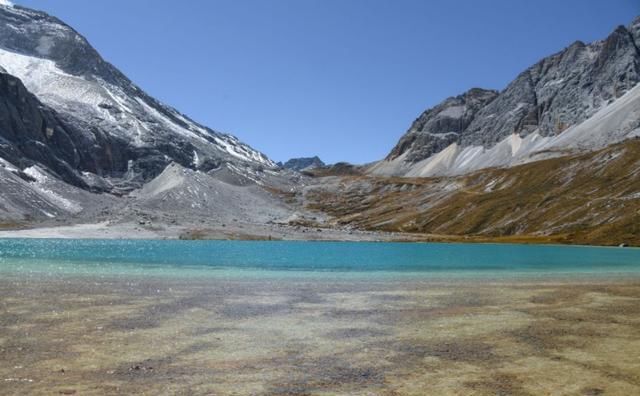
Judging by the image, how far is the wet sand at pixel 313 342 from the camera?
17.2 metres

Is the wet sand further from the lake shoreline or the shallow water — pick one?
the lake shoreline

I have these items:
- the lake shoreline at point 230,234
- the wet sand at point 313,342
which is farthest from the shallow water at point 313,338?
the lake shoreline at point 230,234

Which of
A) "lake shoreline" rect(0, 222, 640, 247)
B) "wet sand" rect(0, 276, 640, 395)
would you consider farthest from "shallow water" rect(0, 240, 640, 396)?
"lake shoreline" rect(0, 222, 640, 247)

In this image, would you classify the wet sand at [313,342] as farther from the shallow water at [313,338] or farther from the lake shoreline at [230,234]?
the lake shoreline at [230,234]

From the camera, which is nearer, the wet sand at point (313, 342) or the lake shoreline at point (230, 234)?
the wet sand at point (313, 342)

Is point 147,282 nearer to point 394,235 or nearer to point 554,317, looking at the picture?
point 554,317

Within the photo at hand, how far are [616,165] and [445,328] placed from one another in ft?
628

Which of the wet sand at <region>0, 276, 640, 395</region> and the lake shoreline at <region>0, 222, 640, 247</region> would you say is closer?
the wet sand at <region>0, 276, 640, 395</region>

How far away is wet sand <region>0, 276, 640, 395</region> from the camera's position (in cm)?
1722

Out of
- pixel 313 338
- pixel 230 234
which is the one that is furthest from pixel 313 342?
pixel 230 234

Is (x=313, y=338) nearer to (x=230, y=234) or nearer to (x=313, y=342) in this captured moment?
(x=313, y=342)

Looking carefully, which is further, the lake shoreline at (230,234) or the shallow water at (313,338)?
the lake shoreline at (230,234)

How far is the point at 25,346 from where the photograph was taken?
21625 mm

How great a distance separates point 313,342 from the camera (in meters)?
23.6
